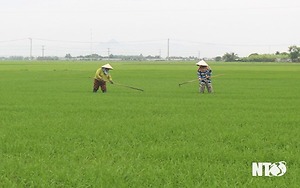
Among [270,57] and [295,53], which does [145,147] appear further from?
[270,57]

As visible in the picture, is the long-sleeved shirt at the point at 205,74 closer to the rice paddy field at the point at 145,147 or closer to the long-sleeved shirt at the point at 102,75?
the long-sleeved shirt at the point at 102,75

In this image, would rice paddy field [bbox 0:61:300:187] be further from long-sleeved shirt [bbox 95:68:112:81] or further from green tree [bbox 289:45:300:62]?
green tree [bbox 289:45:300:62]

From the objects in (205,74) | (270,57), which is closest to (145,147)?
(205,74)

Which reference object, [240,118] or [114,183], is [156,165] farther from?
[240,118]

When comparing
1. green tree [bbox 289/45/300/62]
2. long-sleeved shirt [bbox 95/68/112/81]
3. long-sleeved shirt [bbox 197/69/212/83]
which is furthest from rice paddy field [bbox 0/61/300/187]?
green tree [bbox 289/45/300/62]

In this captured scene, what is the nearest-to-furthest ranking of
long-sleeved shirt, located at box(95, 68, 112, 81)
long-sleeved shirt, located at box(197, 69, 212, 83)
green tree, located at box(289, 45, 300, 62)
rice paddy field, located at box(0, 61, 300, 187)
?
rice paddy field, located at box(0, 61, 300, 187) → long-sleeved shirt, located at box(197, 69, 212, 83) → long-sleeved shirt, located at box(95, 68, 112, 81) → green tree, located at box(289, 45, 300, 62)

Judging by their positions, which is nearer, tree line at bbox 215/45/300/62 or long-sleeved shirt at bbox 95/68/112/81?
long-sleeved shirt at bbox 95/68/112/81

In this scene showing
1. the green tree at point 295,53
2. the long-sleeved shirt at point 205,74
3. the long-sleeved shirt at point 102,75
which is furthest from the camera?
the green tree at point 295,53

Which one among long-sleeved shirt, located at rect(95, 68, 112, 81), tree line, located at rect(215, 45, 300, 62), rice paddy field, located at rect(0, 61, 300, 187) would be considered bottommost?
rice paddy field, located at rect(0, 61, 300, 187)

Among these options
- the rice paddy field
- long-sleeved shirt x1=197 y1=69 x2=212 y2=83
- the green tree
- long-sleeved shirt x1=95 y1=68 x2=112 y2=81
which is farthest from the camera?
the green tree

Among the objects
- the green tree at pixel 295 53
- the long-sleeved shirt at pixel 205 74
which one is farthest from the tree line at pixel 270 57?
the long-sleeved shirt at pixel 205 74

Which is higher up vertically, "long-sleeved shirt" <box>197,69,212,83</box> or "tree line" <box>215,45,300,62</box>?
"tree line" <box>215,45,300,62</box>

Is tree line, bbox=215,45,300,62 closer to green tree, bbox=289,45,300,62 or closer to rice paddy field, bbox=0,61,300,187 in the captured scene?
green tree, bbox=289,45,300,62

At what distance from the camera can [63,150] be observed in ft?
18.3
